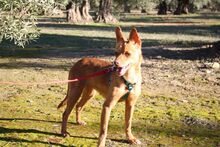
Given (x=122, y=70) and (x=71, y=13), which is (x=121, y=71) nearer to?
(x=122, y=70)

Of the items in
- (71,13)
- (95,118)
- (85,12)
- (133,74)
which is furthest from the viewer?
(85,12)

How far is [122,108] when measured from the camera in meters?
8.48

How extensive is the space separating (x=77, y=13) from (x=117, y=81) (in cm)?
3610

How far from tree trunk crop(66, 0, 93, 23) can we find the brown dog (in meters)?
33.2

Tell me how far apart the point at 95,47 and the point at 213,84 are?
9486 millimetres

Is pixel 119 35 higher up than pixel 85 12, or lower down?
higher up

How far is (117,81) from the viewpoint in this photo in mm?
5738

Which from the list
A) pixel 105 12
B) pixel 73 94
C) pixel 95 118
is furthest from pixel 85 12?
pixel 73 94

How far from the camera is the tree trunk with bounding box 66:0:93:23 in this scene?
1563 inches

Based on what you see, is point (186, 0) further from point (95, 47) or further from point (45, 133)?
point (45, 133)

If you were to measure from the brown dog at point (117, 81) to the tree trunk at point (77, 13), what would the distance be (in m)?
33.2

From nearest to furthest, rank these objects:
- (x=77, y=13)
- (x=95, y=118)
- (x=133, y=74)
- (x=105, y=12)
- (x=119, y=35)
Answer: (x=119, y=35) → (x=133, y=74) → (x=95, y=118) → (x=105, y=12) → (x=77, y=13)

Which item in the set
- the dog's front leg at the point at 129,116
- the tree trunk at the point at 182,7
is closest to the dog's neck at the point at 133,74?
the dog's front leg at the point at 129,116

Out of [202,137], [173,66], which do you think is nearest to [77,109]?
[202,137]
